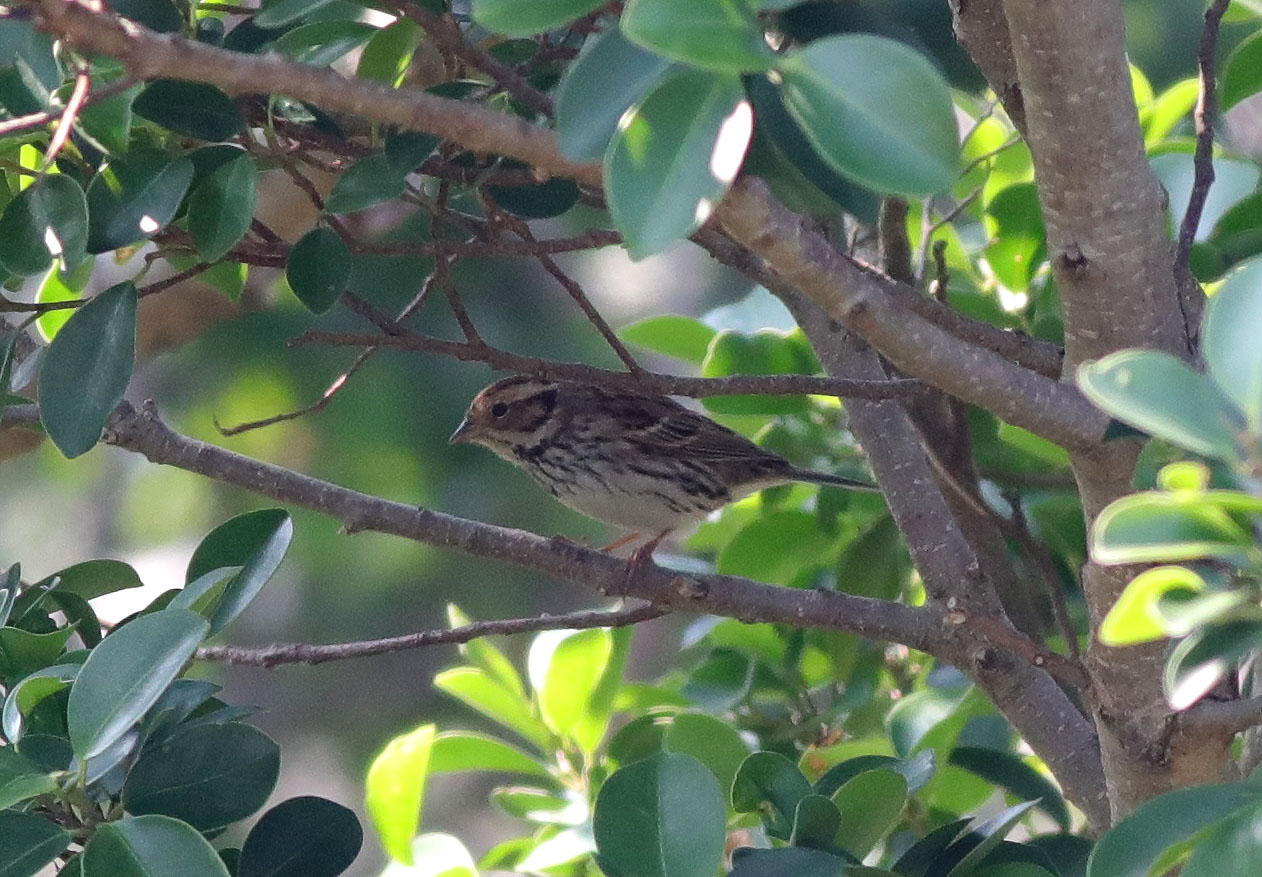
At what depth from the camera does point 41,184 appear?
1252 millimetres

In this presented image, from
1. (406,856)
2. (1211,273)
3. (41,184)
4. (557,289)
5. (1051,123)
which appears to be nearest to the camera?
(1051,123)

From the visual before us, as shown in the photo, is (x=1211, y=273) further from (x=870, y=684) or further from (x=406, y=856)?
(x=406, y=856)

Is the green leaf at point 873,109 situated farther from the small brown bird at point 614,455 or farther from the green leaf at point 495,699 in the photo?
the small brown bird at point 614,455

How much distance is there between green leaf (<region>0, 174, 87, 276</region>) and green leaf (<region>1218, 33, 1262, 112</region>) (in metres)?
1.39

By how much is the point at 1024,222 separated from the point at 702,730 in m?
0.86

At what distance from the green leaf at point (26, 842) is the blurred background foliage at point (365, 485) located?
2.16 metres

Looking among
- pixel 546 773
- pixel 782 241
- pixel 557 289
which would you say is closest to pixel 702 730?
pixel 546 773

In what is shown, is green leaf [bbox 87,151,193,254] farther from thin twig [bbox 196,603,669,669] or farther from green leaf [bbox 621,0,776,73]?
green leaf [bbox 621,0,776,73]

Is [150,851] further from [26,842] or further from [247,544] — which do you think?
[247,544]

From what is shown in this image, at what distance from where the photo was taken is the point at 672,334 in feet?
7.02

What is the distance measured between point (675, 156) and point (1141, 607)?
0.37 meters

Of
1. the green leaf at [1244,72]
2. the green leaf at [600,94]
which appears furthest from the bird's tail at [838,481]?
the green leaf at [600,94]

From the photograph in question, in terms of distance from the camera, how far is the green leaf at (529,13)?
0.89 meters

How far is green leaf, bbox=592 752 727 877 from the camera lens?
1.08 meters
